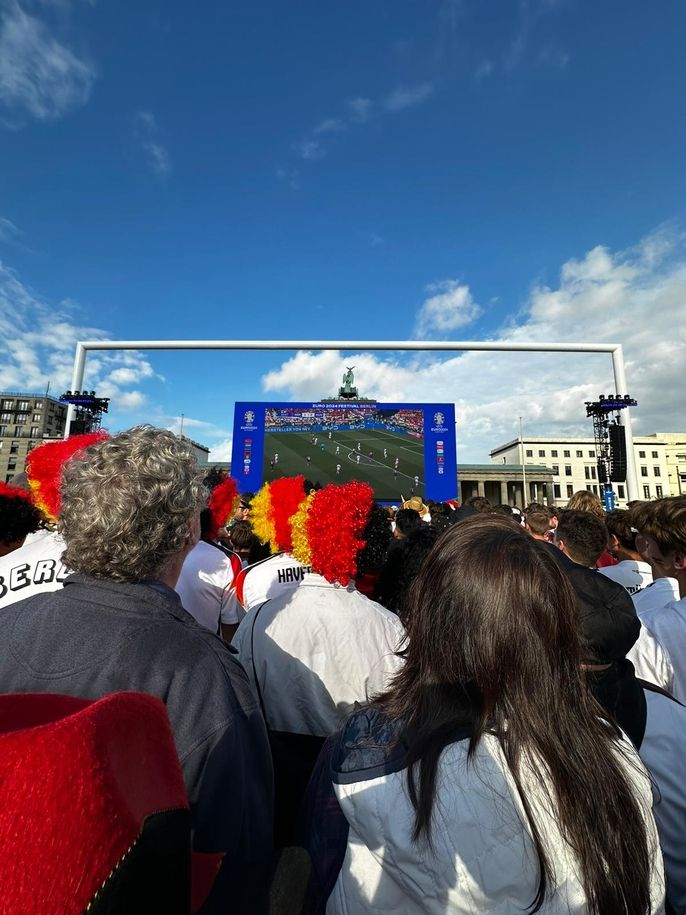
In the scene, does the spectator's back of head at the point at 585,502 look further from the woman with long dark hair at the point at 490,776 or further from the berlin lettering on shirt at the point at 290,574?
the woman with long dark hair at the point at 490,776

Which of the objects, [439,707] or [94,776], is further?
[439,707]

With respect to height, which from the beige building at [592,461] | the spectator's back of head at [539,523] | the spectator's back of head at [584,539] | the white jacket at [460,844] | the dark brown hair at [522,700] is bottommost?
the white jacket at [460,844]

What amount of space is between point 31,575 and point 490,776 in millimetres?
2179

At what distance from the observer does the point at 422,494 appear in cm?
2111

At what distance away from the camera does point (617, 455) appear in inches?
663

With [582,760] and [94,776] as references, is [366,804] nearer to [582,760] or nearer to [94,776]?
[582,760]

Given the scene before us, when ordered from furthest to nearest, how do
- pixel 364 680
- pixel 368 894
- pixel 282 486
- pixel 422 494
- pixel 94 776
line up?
pixel 422 494 → pixel 282 486 → pixel 364 680 → pixel 368 894 → pixel 94 776

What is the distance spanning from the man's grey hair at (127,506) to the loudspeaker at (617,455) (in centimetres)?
1816

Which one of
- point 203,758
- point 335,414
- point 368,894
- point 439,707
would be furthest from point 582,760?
point 335,414

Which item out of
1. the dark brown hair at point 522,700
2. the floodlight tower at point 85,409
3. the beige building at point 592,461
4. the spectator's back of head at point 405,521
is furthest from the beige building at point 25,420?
the dark brown hair at point 522,700

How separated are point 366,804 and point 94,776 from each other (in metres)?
0.81

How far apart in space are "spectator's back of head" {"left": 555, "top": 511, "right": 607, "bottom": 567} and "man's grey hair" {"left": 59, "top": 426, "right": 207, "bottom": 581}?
2672 mm

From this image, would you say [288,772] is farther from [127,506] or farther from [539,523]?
[539,523]

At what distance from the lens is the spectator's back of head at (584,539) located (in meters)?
3.26
